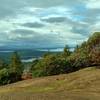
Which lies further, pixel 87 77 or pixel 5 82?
pixel 5 82

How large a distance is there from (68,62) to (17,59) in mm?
35596

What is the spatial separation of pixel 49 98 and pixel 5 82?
138 feet

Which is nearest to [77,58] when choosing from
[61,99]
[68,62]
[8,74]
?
[68,62]

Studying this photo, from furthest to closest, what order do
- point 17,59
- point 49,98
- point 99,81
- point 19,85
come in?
point 17,59, point 19,85, point 99,81, point 49,98

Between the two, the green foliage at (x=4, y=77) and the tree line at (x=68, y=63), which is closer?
the green foliage at (x=4, y=77)

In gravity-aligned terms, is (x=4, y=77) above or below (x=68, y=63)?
below

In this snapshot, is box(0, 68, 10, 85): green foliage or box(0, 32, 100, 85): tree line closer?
box(0, 68, 10, 85): green foliage

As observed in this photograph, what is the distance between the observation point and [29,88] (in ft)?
198

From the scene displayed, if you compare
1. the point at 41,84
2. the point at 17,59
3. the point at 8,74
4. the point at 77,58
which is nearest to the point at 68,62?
the point at 77,58

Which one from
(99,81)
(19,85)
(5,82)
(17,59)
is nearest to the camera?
(99,81)

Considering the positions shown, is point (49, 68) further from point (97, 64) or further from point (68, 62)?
point (97, 64)

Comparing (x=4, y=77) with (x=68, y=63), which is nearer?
(x=4, y=77)

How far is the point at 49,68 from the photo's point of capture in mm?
75250

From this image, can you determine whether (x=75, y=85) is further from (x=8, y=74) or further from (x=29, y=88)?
(x=8, y=74)
